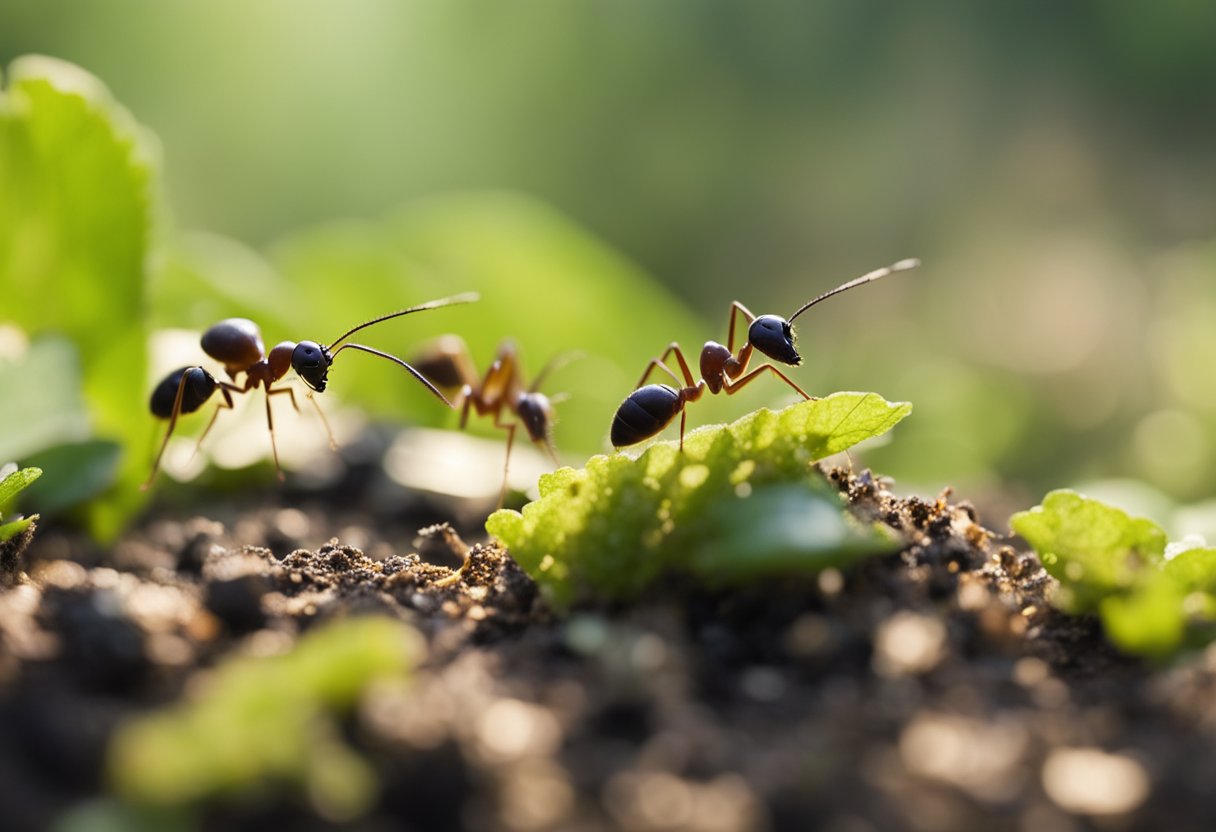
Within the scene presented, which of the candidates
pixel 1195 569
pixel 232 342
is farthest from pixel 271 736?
pixel 232 342

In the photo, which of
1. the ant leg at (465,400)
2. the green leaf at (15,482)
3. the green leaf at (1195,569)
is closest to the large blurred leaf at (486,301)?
the ant leg at (465,400)

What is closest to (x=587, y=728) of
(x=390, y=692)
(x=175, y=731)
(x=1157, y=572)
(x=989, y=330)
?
(x=390, y=692)

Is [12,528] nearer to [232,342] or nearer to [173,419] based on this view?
[173,419]

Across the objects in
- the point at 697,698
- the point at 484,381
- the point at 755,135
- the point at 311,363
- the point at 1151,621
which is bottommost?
the point at 697,698

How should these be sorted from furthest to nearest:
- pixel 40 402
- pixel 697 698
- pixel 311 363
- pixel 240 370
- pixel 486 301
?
1. pixel 486 301
2. pixel 240 370
3. pixel 311 363
4. pixel 40 402
5. pixel 697 698

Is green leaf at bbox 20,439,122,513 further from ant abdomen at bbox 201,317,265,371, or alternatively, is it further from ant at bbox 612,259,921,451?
ant at bbox 612,259,921,451

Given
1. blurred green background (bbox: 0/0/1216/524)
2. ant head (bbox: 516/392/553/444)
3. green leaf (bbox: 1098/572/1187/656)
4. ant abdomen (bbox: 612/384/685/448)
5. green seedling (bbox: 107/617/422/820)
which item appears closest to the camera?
green seedling (bbox: 107/617/422/820)

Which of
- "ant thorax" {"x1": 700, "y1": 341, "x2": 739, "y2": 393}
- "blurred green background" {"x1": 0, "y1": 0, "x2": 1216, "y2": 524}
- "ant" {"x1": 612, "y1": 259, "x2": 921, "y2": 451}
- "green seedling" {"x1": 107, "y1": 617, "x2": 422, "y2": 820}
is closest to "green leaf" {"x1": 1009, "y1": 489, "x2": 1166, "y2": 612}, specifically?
"ant" {"x1": 612, "y1": 259, "x2": 921, "y2": 451}
